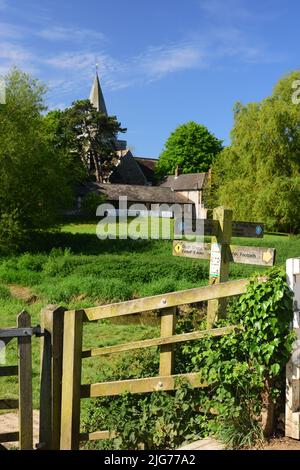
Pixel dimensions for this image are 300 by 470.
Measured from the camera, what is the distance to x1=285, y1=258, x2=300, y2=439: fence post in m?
4.02

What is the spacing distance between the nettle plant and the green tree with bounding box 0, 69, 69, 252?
19840 mm

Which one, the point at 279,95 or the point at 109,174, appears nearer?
the point at 279,95

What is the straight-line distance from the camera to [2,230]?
2348 cm

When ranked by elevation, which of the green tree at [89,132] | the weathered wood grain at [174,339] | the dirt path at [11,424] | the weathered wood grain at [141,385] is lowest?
the dirt path at [11,424]

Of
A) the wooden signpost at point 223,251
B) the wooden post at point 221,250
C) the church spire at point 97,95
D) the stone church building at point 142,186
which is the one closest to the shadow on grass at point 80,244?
the wooden signpost at point 223,251

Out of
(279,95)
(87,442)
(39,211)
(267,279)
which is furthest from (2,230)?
(279,95)

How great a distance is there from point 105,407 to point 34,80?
23.2m

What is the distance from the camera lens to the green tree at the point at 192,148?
69812 mm

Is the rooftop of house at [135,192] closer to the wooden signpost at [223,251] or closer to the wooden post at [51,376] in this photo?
the wooden signpost at [223,251]

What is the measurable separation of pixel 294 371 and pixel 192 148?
69.4m

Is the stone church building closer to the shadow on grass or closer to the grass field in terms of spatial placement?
the shadow on grass

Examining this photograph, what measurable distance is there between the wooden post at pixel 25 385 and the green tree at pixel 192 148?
217ft

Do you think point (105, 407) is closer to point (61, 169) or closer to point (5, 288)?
point (5, 288)

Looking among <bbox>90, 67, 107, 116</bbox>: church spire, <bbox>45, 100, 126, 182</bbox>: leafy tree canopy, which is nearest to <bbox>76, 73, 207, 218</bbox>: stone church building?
<bbox>90, 67, 107, 116</bbox>: church spire
